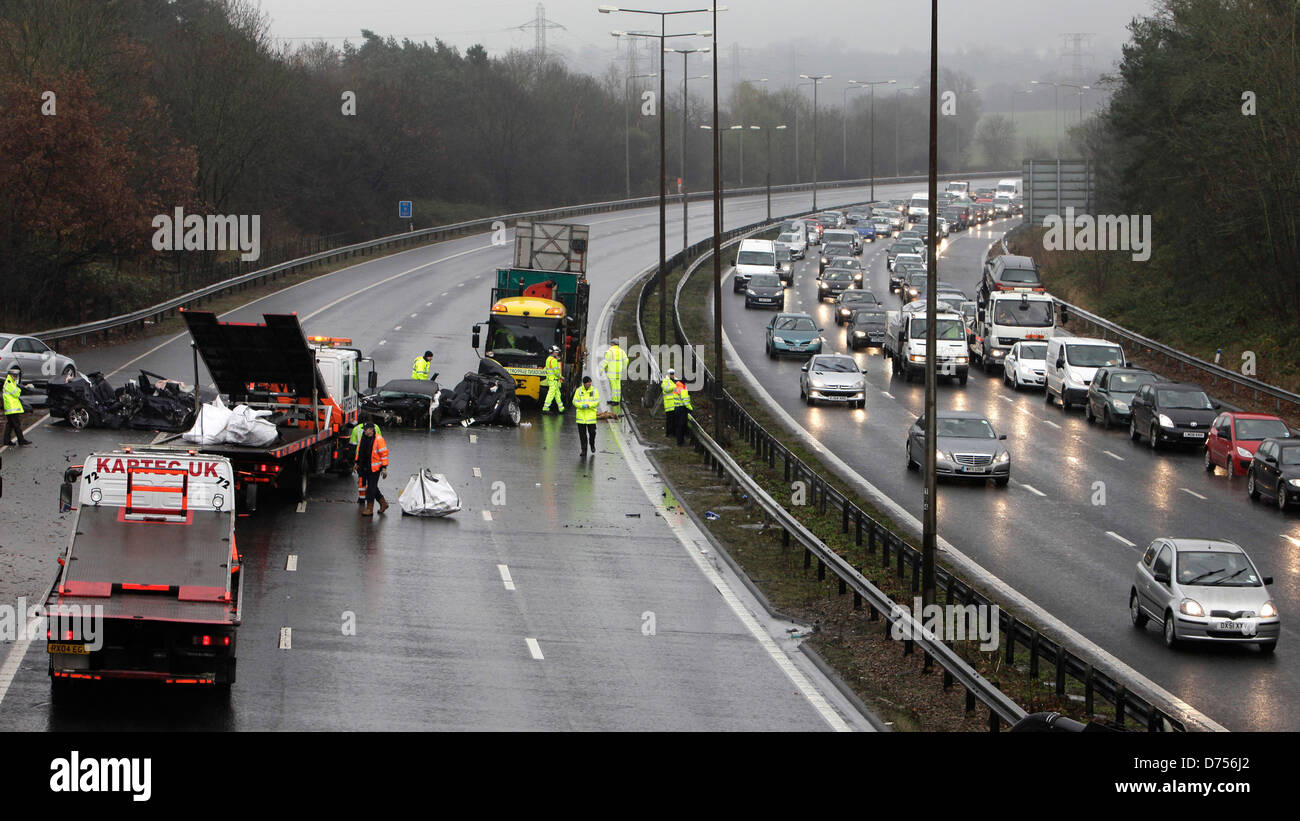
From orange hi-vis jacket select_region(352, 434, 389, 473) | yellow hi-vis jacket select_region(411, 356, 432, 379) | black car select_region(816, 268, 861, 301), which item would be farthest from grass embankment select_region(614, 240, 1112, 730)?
black car select_region(816, 268, 861, 301)

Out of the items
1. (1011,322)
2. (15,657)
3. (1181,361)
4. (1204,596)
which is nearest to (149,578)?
(15,657)

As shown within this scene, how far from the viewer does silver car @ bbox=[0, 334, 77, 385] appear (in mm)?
36375

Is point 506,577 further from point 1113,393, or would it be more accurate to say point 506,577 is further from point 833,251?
point 833,251

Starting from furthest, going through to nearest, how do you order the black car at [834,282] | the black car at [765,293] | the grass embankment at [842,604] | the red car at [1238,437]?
1. the black car at [834,282]
2. the black car at [765,293]
3. the red car at [1238,437]
4. the grass embankment at [842,604]

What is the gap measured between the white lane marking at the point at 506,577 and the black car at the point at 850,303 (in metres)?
38.1

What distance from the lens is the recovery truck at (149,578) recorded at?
15.4 metres

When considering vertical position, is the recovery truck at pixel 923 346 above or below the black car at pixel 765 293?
below

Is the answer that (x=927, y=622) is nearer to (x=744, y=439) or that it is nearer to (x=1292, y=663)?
(x=1292, y=663)

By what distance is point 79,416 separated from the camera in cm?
3288

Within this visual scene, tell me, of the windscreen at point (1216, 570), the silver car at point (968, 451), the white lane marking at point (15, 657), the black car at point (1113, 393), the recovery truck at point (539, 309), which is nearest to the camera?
the white lane marking at point (15, 657)

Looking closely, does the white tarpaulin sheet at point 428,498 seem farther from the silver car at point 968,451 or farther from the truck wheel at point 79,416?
the silver car at point 968,451

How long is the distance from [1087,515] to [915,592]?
8.61 m

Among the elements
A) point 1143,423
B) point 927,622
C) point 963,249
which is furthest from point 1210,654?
point 963,249

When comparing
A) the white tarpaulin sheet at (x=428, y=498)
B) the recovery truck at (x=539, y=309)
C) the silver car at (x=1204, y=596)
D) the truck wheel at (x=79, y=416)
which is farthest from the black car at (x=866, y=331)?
the silver car at (x=1204, y=596)
